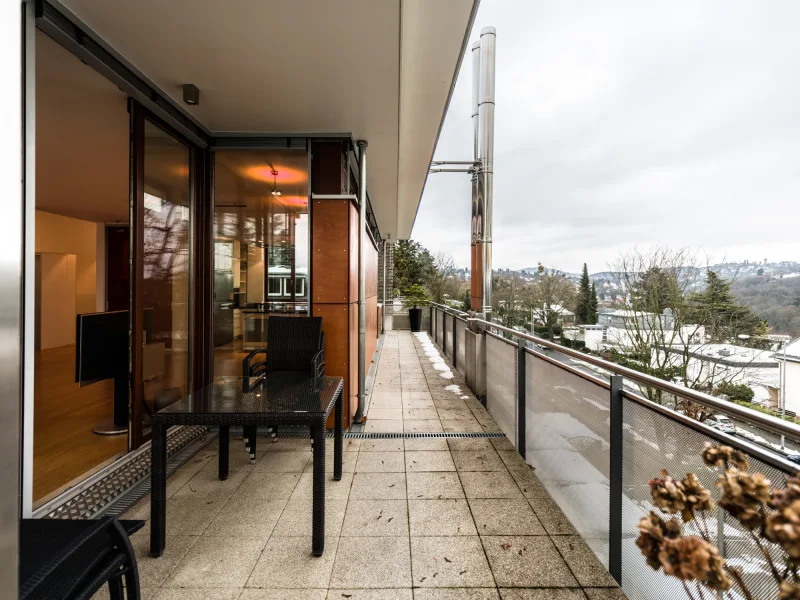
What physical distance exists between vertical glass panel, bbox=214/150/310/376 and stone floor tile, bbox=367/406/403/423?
53.3 inches

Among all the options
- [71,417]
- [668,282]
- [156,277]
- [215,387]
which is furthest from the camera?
[668,282]

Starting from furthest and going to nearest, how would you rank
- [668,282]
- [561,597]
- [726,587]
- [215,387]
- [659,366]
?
[668,282] → [659,366] → [215,387] → [561,597] → [726,587]

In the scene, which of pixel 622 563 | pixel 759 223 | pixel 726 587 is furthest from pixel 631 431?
pixel 759 223

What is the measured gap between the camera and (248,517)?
2482 mm

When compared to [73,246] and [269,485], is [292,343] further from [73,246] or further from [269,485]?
[73,246]

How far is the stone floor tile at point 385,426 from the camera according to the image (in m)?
4.05

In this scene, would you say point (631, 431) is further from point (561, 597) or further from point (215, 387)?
point (215, 387)

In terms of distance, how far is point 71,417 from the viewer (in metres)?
4.04

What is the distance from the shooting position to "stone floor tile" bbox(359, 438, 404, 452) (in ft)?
11.7

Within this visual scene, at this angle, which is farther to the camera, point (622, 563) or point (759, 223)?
point (759, 223)

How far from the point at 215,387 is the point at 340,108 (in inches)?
94.2

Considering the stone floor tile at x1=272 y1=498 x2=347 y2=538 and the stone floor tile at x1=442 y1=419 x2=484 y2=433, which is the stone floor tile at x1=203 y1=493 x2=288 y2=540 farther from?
the stone floor tile at x1=442 y1=419 x2=484 y2=433

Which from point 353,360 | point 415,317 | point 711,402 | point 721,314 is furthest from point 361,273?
point 415,317

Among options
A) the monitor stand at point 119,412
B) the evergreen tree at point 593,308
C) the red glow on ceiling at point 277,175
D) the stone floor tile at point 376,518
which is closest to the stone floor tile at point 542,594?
the stone floor tile at point 376,518
